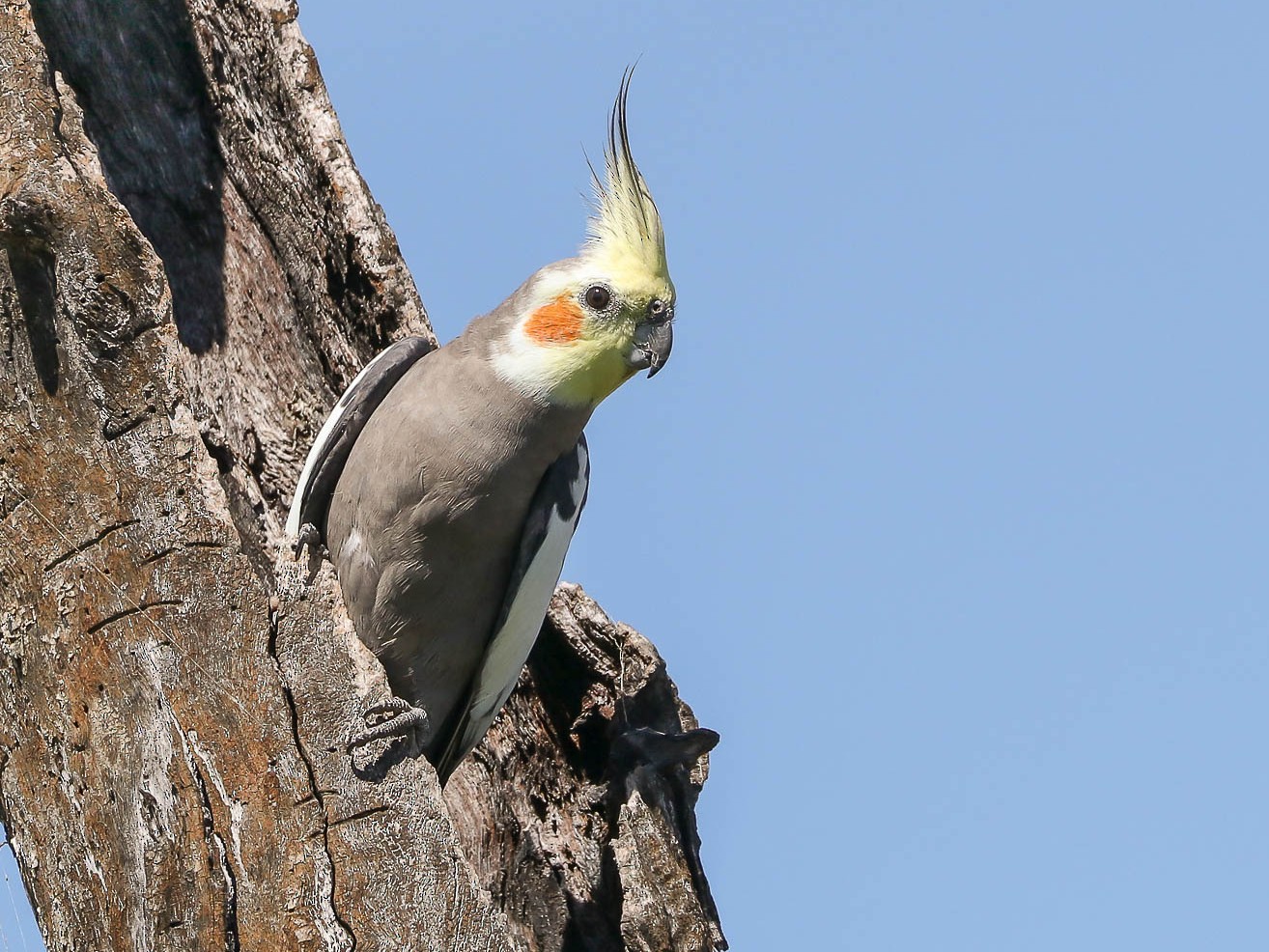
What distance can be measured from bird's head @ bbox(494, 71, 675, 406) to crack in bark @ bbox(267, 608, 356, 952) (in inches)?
67.5

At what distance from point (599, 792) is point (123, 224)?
2.73 meters

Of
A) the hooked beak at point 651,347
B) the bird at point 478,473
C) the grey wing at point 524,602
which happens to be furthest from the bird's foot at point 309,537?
the hooked beak at point 651,347

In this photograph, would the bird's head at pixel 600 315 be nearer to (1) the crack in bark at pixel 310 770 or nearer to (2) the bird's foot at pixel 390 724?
(2) the bird's foot at pixel 390 724

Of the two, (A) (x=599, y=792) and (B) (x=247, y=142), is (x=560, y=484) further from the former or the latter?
(B) (x=247, y=142)

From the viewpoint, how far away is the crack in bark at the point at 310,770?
10.8 feet

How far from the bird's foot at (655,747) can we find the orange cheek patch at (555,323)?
1498 millimetres

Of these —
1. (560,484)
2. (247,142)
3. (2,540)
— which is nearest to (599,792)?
(560,484)

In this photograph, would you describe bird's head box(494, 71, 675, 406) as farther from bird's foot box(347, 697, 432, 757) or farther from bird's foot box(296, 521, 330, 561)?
bird's foot box(347, 697, 432, 757)

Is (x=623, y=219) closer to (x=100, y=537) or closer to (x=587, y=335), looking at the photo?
(x=587, y=335)

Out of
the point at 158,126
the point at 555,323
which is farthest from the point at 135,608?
the point at 158,126

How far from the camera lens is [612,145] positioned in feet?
17.7

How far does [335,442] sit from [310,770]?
191 cm

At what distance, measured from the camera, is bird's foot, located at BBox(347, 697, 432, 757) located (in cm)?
346

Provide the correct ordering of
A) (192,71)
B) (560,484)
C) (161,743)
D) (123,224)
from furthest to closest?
1. (192,71)
2. (560,484)
3. (123,224)
4. (161,743)
